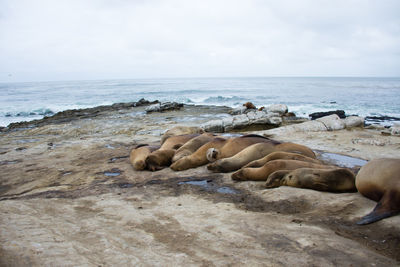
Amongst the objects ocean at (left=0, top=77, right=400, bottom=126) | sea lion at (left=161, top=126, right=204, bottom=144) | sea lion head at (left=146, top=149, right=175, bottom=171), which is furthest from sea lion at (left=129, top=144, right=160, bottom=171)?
ocean at (left=0, top=77, right=400, bottom=126)

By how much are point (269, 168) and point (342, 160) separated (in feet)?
7.44

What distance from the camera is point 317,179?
4324mm

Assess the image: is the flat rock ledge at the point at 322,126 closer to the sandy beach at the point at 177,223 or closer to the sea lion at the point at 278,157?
the sandy beach at the point at 177,223

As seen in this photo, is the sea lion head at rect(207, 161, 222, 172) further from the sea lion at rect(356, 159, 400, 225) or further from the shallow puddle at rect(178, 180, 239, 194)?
the sea lion at rect(356, 159, 400, 225)

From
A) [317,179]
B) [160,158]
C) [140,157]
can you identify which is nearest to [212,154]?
[160,158]

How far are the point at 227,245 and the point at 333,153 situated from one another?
5.30 meters

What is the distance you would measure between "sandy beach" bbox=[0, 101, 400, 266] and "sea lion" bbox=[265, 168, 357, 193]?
170 millimetres

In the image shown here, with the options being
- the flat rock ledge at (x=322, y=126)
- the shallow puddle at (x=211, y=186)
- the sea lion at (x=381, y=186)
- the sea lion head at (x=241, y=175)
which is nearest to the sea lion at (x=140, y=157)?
the shallow puddle at (x=211, y=186)

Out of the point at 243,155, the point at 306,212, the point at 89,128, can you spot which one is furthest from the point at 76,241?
the point at 89,128

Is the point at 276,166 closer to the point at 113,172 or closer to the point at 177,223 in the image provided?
the point at 177,223

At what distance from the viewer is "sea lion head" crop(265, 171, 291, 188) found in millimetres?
4660

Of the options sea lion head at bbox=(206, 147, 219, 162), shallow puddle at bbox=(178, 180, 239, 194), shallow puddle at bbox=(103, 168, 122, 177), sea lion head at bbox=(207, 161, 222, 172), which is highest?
sea lion head at bbox=(206, 147, 219, 162)

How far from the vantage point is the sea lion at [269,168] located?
4.98 m

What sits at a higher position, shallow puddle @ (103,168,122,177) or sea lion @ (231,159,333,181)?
sea lion @ (231,159,333,181)
